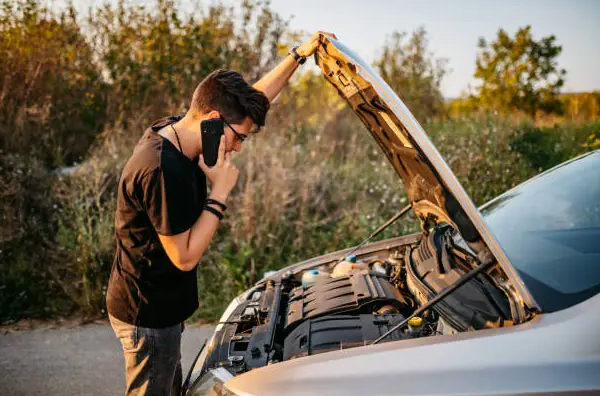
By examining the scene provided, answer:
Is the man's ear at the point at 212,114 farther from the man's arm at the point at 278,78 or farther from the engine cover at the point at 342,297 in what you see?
the engine cover at the point at 342,297

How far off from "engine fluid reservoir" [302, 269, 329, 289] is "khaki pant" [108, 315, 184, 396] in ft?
3.14

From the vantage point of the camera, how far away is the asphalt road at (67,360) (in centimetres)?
364

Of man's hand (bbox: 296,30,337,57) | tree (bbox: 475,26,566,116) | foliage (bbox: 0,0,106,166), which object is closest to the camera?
man's hand (bbox: 296,30,337,57)

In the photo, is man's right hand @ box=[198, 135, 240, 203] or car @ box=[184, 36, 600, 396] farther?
man's right hand @ box=[198, 135, 240, 203]

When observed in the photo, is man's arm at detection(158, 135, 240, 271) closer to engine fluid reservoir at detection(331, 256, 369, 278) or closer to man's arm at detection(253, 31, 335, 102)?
man's arm at detection(253, 31, 335, 102)

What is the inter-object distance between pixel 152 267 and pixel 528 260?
1607 mm

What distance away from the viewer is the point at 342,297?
2.52m

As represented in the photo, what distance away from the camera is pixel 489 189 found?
20.4 ft

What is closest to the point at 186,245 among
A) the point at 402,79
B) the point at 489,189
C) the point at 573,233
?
the point at 573,233

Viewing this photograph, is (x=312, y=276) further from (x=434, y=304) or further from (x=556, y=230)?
(x=556, y=230)

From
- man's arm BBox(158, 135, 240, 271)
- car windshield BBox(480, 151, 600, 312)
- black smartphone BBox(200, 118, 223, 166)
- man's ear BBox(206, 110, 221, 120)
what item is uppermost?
man's ear BBox(206, 110, 221, 120)

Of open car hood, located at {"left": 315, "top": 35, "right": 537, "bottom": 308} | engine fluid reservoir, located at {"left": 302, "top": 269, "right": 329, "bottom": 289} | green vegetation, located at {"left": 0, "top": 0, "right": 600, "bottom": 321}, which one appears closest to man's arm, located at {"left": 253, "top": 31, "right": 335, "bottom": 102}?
open car hood, located at {"left": 315, "top": 35, "right": 537, "bottom": 308}

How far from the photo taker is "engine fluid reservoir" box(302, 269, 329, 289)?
2.96 metres

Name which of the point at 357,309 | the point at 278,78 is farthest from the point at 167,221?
the point at 278,78
